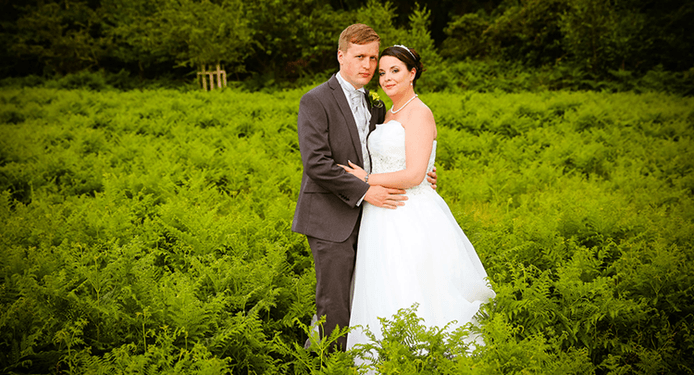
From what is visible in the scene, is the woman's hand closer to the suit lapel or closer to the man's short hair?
the suit lapel

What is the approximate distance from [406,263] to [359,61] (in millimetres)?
1512

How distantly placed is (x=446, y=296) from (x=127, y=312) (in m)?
2.62

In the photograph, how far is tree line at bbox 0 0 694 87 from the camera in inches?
996

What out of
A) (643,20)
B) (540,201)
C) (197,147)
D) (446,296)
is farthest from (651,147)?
(643,20)

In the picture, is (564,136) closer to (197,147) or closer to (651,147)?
(651,147)

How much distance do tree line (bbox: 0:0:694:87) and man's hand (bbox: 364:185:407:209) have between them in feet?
71.4

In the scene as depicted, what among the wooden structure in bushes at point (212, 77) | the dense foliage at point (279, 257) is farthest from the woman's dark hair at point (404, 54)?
the wooden structure in bushes at point (212, 77)

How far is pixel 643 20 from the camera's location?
83.5 ft

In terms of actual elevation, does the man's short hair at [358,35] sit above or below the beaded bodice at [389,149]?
above

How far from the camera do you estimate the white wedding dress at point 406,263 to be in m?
3.41

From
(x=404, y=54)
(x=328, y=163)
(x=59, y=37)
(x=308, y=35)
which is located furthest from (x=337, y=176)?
(x=59, y=37)

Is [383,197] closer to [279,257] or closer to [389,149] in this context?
[389,149]

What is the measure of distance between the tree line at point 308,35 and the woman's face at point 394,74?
2134 centimetres

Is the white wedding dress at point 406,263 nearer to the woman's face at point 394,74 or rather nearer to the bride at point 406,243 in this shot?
the bride at point 406,243
